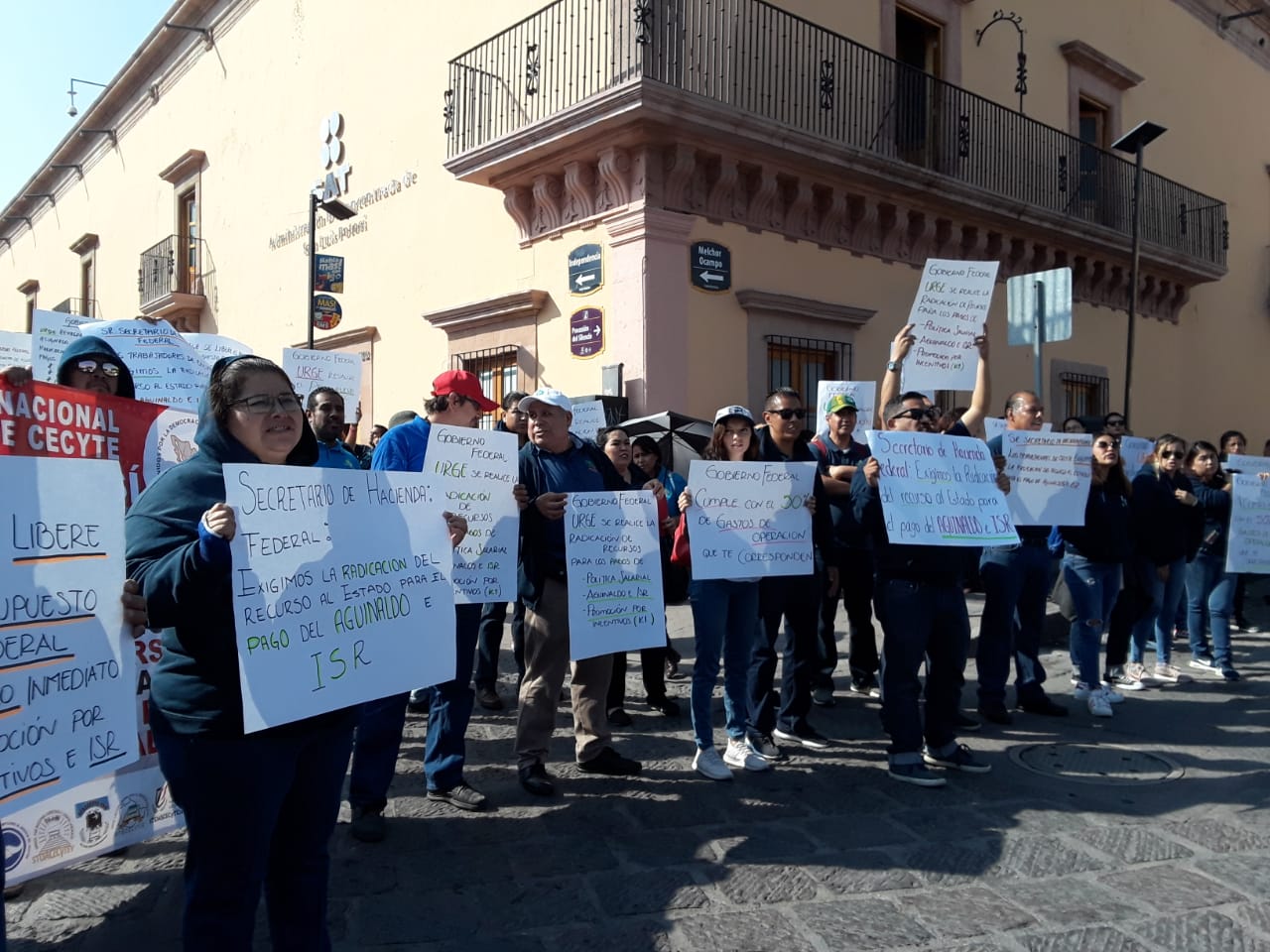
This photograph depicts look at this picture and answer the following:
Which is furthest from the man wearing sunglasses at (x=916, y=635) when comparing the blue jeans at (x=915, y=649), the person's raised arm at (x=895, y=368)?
the person's raised arm at (x=895, y=368)

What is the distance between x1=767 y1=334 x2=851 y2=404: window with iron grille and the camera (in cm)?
1077

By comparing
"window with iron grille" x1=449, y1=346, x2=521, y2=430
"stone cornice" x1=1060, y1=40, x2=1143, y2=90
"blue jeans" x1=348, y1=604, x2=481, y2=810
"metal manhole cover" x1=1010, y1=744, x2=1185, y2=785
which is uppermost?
"stone cornice" x1=1060, y1=40, x2=1143, y2=90

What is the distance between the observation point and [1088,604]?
5.80m

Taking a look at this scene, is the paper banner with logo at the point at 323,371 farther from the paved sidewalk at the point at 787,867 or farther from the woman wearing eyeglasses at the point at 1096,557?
the woman wearing eyeglasses at the point at 1096,557

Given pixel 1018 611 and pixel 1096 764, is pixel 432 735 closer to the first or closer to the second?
pixel 1096 764

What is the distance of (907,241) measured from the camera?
12.2 meters

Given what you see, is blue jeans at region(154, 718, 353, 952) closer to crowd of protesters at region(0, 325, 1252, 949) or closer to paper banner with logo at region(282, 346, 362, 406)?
crowd of protesters at region(0, 325, 1252, 949)

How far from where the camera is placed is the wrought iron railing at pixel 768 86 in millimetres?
9734

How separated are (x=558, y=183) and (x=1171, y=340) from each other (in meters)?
12.6

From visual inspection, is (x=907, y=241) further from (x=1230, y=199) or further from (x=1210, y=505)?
(x=1230, y=199)

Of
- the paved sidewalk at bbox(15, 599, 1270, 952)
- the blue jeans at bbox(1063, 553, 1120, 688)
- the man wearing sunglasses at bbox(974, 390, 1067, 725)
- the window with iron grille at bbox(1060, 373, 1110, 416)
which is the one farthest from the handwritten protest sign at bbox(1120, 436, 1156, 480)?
the window with iron grille at bbox(1060, 373, 1110, 416)

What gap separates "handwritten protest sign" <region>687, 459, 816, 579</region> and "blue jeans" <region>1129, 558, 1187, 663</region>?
3.26 metres

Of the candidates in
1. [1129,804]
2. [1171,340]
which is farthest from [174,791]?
[1171,340]

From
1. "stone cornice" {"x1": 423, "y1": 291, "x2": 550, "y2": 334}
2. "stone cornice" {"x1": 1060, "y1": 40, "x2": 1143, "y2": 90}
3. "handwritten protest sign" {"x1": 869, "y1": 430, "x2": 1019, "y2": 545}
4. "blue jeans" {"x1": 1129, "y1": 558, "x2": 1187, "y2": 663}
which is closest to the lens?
"handwritten protest sign" {"x1": 869, "y1": 430, "x2": 1019, "y2": 545}
